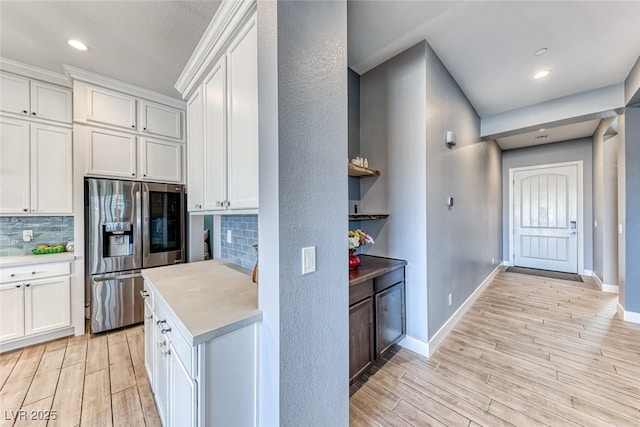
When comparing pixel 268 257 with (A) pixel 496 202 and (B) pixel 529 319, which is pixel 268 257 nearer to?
(B) pixel 529 319

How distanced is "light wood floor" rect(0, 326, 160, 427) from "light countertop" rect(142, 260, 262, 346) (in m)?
0.88

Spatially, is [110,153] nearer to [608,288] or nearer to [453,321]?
[453,321]

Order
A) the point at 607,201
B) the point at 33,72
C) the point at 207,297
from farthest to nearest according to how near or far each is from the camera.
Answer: the point at 607,201 < the point at 33,72 < the point at 207,297

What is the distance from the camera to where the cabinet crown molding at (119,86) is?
2596mm

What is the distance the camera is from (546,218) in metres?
5.27

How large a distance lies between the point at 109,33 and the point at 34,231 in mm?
2289

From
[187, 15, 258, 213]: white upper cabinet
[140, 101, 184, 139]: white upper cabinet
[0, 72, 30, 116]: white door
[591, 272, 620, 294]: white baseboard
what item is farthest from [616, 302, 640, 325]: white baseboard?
[0, 72, 30, 116]: white door

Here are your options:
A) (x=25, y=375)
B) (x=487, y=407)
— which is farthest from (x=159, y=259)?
(x=487, y=407)

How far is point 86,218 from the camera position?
107 inches

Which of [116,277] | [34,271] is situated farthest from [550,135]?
[34,271]

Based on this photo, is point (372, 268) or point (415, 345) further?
point (415, 345)

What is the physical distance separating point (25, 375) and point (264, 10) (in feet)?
10.6

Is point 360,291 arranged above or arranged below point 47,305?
above

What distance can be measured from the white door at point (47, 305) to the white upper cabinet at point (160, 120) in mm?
1892
